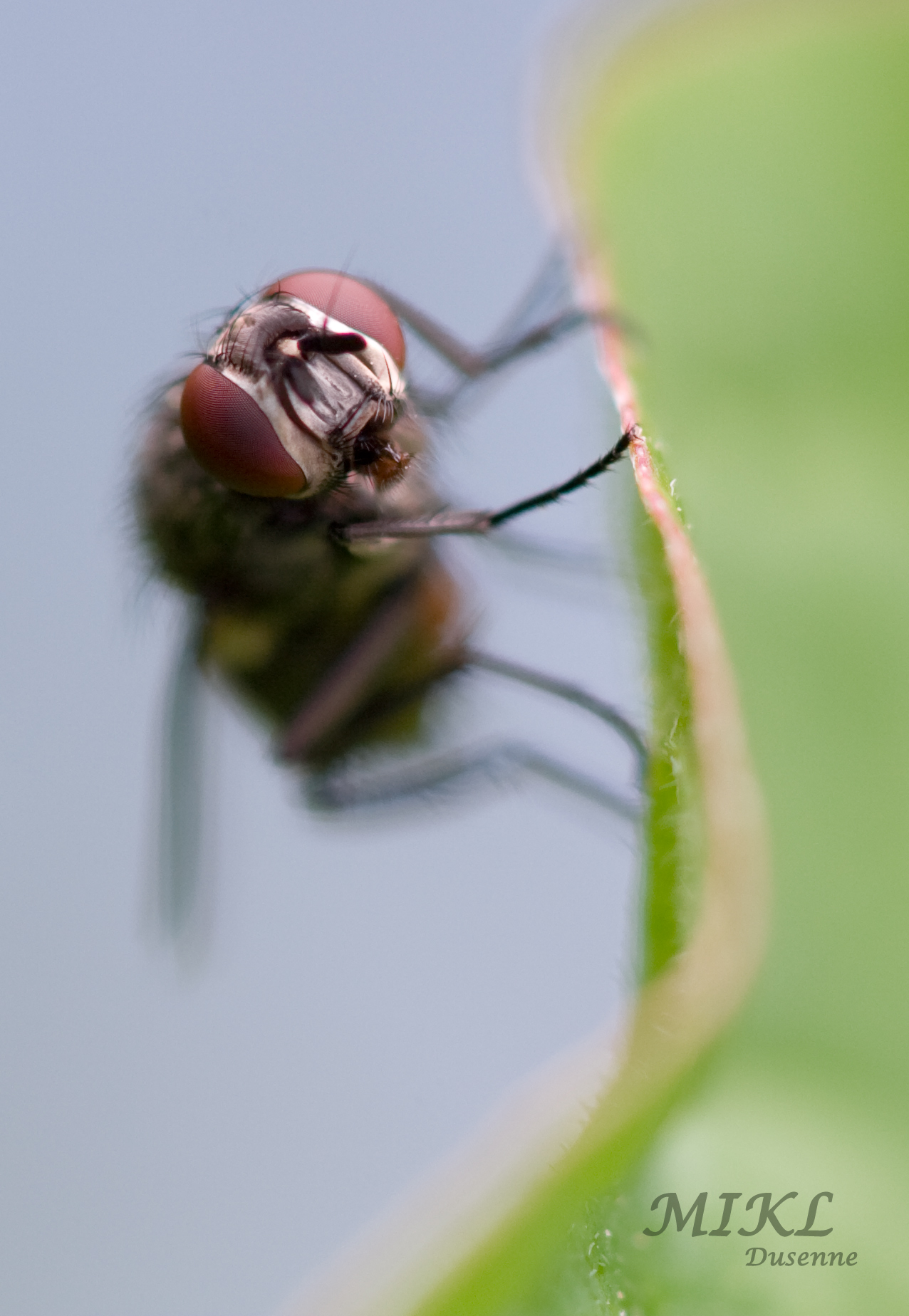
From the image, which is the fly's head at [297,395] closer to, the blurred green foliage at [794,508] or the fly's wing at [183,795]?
the blurred green foliage at [794,508]

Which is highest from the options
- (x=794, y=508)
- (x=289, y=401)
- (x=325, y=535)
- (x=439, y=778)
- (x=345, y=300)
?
(x=345, y=300)

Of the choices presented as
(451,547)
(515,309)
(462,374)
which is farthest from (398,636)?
(515,309)

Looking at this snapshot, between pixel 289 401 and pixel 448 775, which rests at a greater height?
pixel 289 401

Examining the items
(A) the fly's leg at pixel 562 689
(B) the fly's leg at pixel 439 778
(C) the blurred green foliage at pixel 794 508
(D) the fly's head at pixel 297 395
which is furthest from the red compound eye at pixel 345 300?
(B) the fly's leg at pixel 439 778

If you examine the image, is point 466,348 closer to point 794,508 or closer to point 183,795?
point 794,508

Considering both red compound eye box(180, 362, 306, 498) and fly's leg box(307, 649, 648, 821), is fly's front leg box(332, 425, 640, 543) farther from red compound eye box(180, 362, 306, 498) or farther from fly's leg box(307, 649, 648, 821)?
fly's leg box(307, 649, 648, 821)

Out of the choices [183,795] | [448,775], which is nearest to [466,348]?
[448,775]

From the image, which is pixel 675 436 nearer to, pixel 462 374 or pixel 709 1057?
pixel 462 374
